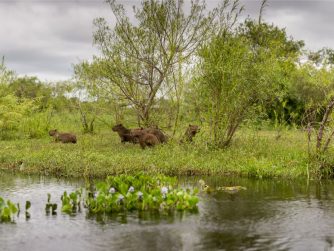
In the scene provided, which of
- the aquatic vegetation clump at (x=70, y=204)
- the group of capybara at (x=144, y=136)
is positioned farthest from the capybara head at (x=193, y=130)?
the aquatic vegetation clump at (x=70, y=204)

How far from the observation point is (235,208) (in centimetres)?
1217

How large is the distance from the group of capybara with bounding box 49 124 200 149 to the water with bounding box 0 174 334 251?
287 inches

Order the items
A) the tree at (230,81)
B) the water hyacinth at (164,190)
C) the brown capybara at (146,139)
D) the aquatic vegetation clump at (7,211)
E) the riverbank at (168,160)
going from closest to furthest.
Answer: the aquatic vegetation clump at (7,211) < the water hyacinth at (164,190) < the riverbank at (168,160) < the tree at (230,81) < the brown capybara at (146,139)

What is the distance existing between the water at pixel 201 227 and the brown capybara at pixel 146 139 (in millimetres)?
7200

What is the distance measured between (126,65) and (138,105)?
2.08 metres

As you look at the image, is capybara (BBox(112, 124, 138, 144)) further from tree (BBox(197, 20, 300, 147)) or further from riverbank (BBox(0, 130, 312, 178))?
tree (BBox(197, 20, 300, 147))

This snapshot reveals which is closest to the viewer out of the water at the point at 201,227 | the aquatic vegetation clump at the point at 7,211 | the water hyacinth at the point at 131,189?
the water at the point at 201,227

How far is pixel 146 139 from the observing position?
20719mm

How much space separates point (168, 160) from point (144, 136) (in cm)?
355

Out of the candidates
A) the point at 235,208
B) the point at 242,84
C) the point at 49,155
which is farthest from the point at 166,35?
the point at 235,208

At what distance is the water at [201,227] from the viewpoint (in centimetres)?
931

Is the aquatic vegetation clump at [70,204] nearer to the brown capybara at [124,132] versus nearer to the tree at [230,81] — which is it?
the tree at [230,81]

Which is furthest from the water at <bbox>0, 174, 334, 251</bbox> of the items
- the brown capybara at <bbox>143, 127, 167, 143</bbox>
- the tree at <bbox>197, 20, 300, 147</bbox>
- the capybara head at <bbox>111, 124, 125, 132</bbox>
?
the capybara head at <bbox>111, 124, 125, 132</bbox>

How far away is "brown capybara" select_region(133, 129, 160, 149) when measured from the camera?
67.9 feet
